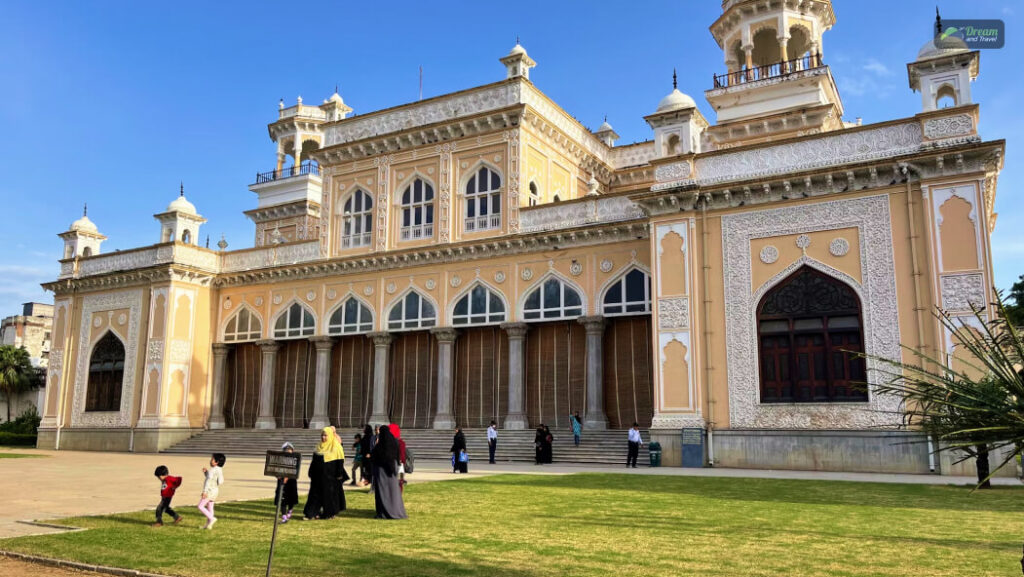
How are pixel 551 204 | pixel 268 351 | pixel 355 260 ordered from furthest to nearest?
pixel 268 351, pixel 355 260, pixel 551 204

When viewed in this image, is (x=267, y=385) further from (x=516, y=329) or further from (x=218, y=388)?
(x=516, y=329)

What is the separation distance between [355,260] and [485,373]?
6.72m

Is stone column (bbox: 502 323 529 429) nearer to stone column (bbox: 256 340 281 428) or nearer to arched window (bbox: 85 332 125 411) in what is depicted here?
stone column (bbox: 256 340 281 428)

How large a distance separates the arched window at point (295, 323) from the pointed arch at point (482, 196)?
777 centimetres

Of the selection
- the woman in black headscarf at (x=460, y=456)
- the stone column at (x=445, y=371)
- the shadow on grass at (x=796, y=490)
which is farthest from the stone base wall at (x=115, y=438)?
the shadow on grass at (x=796, y=490)

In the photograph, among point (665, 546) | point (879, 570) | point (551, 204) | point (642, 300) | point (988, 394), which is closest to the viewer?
point (988, 394)

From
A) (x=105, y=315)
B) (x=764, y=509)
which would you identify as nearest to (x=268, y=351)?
(x=105, y=315)

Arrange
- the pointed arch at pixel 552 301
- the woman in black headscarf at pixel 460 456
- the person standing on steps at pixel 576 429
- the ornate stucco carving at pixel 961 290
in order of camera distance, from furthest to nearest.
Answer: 1. the pointed arch at pixel 552 301
2. the person standing on steps at pixel 576 429
3. the woman in black headscarf at pixel 460 456
4. the ornate stucco carving at pixel 961 290

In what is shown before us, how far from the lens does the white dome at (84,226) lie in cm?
3538

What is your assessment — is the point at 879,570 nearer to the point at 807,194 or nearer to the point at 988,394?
the point at 988,394

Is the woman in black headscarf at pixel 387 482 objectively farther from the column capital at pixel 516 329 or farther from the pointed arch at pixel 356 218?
the pointed arch at pixel 356 218

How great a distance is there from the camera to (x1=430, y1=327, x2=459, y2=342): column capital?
27.2 meters

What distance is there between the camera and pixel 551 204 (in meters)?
26.1

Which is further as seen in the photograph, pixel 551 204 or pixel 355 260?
pixel 355 260
